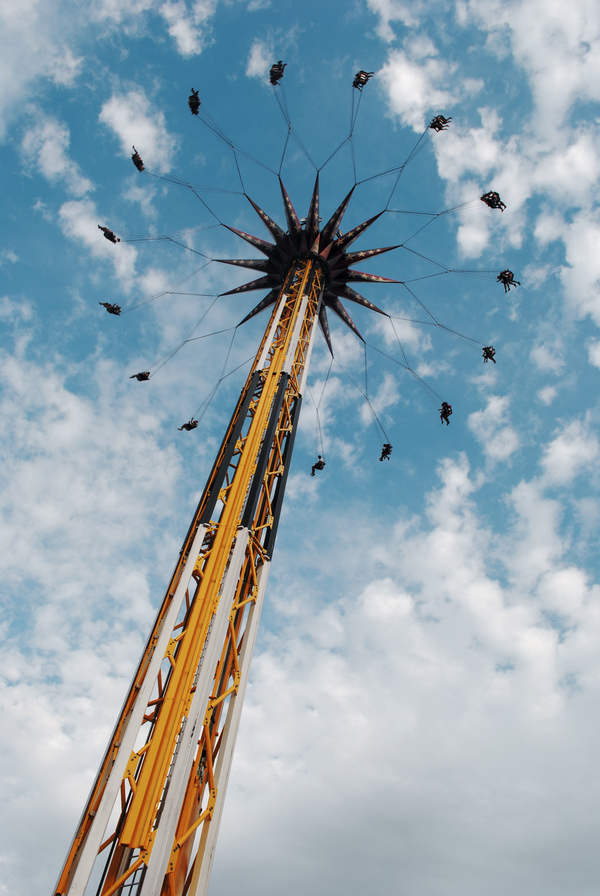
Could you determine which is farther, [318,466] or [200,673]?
[318,466]

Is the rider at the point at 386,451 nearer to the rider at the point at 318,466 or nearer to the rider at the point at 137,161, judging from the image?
the rider at the point at 318,466

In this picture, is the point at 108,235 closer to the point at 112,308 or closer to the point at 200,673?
the point at 112,308

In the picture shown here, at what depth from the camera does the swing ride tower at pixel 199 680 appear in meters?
8.73

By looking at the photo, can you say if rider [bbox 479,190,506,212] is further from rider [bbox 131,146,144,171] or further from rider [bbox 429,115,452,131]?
rider [bbox 131,146,144,171]

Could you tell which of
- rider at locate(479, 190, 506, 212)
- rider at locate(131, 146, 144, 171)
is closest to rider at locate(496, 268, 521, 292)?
rider at locate(479, 190, 506, 212)

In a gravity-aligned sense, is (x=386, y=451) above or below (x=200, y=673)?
above

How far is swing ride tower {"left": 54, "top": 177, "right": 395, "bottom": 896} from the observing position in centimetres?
873

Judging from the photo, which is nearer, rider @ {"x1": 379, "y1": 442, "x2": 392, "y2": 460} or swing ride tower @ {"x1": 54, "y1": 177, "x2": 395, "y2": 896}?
swing ride tower @ {"x1": 54, "y1": 177, "x2": 395, "y2": 896}

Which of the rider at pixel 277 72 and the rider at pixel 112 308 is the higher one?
the rider at pixel 277 72

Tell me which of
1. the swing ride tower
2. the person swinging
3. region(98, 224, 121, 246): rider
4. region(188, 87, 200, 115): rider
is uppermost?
region(188, 87, 200, 115): rider

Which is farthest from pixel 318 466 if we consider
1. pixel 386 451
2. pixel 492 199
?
pixel 492 199

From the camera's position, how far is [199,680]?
33.4 feet

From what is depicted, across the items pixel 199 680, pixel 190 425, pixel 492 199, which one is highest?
pixel 492 199

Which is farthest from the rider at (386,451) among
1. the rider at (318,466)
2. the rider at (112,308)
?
the rider at (112,308)
